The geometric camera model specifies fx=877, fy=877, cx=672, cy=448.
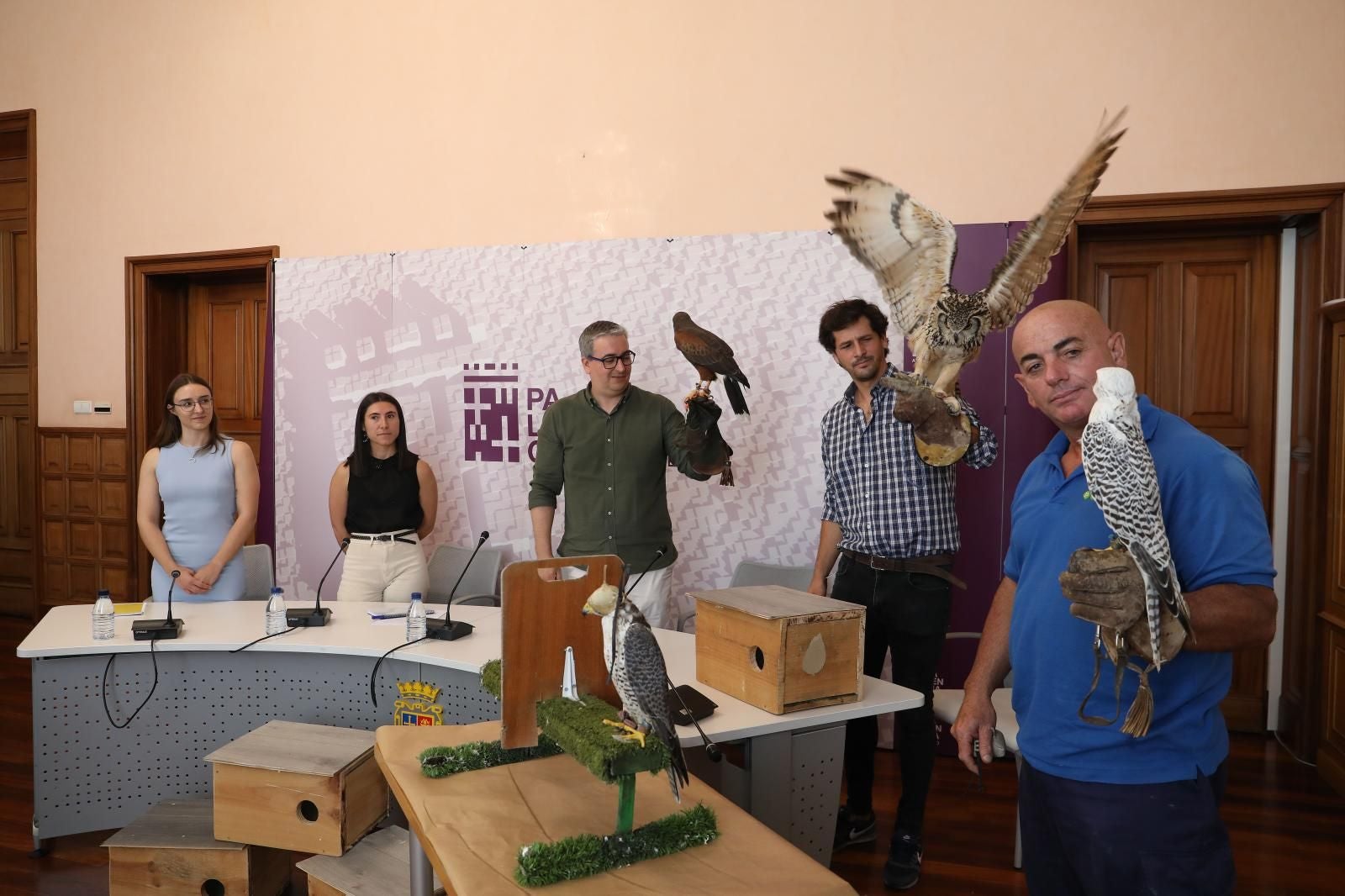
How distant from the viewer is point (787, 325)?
3.72 m

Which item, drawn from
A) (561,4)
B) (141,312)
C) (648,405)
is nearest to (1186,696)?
(648,405)

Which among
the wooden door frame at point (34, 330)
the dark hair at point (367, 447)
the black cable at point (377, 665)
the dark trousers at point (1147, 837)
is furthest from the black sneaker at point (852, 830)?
the wooden door frame at point (34, 330)

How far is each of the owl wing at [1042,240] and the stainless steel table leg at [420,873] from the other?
1447 mm

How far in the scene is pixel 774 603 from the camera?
6.27 feet

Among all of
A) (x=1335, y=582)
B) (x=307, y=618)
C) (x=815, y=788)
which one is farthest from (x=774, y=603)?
(x=1335, y=582)

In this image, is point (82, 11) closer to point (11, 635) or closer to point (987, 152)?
point (11, 635)

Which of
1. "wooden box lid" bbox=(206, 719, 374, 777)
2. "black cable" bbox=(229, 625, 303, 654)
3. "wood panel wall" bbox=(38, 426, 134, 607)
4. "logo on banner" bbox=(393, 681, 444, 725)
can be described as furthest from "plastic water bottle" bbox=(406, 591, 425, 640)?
"wood panel wall" bbox=(38, 426, 134, 607)

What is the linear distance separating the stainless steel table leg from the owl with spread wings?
1.27 meters

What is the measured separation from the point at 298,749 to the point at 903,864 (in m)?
1.70

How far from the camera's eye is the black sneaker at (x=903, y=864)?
97.6 inches

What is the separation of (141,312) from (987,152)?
4564 millimetres

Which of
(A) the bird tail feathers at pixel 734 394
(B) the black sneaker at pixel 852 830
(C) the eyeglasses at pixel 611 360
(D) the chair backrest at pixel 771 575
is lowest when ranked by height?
(B) the black sneaker at pixel 852 830

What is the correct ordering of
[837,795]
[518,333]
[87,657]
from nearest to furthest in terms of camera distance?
[837,795], [87,657], [518,333]

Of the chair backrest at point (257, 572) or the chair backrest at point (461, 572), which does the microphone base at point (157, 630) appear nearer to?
the chair backrest at point (257, 572)
